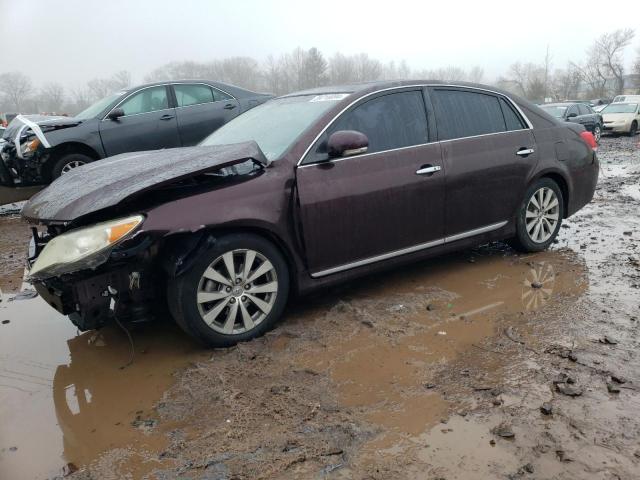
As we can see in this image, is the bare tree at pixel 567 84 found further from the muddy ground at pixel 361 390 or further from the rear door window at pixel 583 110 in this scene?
the muddy ground at pixel 361 390

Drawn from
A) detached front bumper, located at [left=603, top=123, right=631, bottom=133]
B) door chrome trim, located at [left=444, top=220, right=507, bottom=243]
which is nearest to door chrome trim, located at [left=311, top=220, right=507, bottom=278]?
door chrome trim, located at [left=444, top=220, right=507, bottom=243]

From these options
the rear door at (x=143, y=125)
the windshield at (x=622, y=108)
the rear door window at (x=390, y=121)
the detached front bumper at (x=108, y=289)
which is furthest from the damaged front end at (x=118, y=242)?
the windshield at (x=622, y=108)

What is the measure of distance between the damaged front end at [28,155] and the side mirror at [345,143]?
561cm

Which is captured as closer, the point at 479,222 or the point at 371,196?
the point at 371,196

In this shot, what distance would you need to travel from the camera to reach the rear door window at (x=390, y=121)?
3.83m

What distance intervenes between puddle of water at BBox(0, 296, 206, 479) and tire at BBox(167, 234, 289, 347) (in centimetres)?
24

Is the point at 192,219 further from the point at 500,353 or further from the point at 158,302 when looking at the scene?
the point at 500,353

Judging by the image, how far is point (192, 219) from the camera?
3.09 metres

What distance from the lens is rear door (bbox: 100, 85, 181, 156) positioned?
7879mm

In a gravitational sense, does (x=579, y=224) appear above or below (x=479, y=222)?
below

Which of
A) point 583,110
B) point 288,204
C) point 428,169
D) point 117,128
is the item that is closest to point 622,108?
point 583,110

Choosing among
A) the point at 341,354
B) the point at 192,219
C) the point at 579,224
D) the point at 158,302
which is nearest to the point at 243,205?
the point at 192,219

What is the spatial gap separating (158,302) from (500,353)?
208cm

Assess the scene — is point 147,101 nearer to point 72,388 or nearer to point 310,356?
point 72,388
